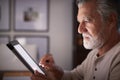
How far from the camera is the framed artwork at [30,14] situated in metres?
3.33

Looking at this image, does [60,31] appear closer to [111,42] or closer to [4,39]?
[4,39]

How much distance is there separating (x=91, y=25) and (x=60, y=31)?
2.13 metres

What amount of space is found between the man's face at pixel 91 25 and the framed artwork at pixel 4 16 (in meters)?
2.18

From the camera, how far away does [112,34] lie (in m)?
1.28

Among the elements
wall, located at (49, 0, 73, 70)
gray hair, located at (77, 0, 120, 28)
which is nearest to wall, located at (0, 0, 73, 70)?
wall, located at (49, 0, 73, 70)

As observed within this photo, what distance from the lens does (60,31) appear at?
339 centimetres

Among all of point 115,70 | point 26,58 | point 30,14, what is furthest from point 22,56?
point 30,14

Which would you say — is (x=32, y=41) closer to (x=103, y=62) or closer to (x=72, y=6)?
(x=72, y=6)

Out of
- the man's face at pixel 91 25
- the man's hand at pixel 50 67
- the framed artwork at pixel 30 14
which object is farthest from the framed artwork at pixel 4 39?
the man's face at pixel 91 25

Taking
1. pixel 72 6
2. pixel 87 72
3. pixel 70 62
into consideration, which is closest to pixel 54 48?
pixel 70 62

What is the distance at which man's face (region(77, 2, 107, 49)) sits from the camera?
1.26 metres

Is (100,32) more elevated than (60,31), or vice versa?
(100,32)

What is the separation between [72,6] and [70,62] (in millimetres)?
693

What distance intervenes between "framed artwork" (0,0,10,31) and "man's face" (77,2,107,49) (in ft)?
7.15
